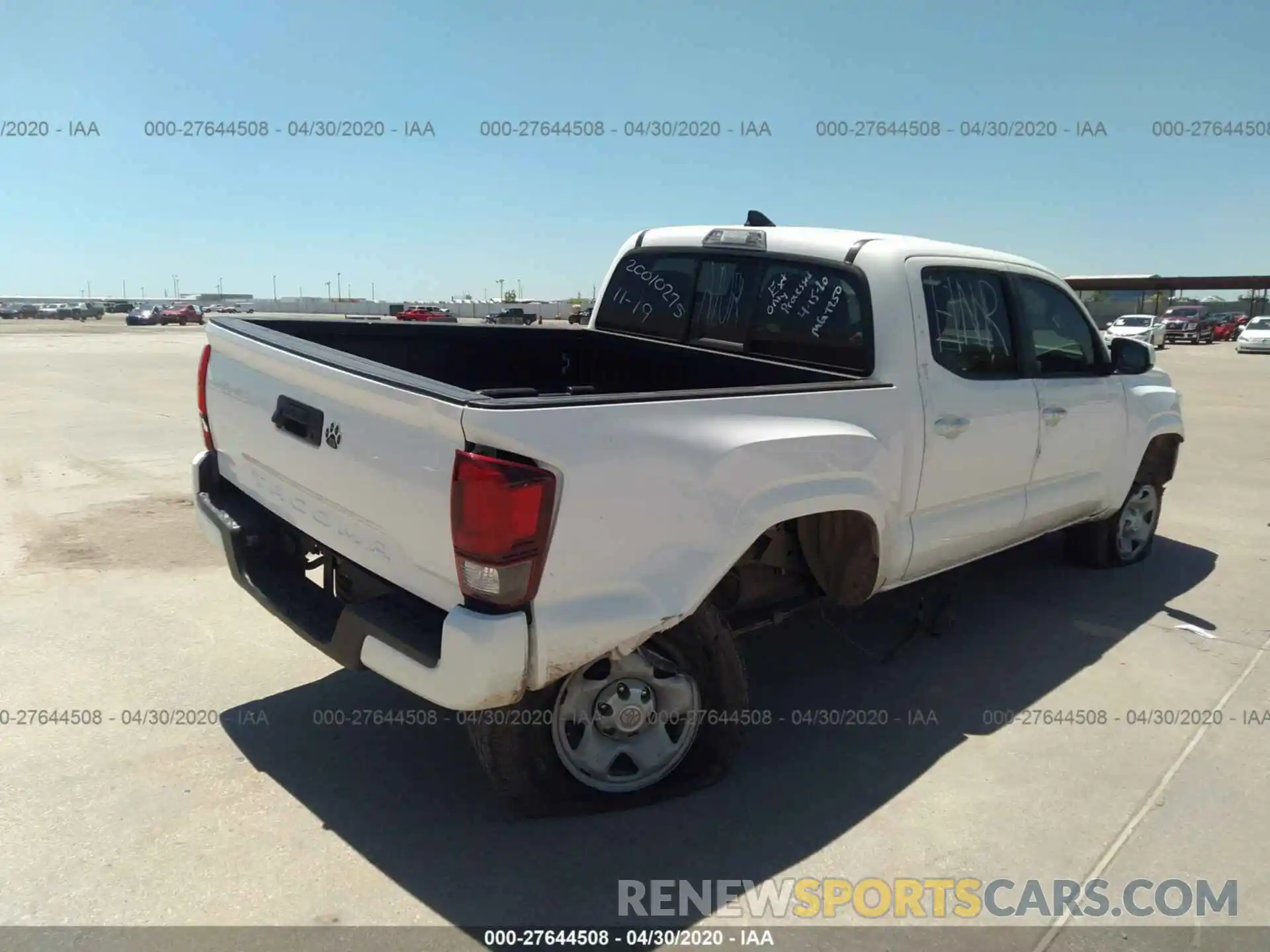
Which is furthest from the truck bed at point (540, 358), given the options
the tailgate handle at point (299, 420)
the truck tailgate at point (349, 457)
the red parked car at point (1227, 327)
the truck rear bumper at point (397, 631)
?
the red parked car at point (1227, 327)

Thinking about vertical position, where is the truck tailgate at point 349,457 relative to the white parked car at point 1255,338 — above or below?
above

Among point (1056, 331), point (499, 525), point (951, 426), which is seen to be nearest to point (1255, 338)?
point (1056, 331)

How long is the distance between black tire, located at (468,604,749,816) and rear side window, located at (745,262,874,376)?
1.35 m

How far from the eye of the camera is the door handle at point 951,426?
12.9 feet

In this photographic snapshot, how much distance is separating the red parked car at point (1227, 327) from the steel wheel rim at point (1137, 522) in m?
47.6

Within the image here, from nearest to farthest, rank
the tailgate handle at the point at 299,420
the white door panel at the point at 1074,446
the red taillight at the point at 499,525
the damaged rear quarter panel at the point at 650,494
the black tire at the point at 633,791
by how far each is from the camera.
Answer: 1. the red taillight at the point at 499,525
2. the damaged rear quarter panel at the point at 650,494
3. the black tire at the point at 633,791
4. the tailgate handle at the point at 299,420
5. the white door panel at the point at 1074,446

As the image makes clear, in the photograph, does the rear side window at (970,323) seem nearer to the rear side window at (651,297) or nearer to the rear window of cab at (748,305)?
the rear window of cab at (748,305)

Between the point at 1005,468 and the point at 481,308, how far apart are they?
311ft

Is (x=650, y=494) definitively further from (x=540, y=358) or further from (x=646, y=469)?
(x=540, y=358)

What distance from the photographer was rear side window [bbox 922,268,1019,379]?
4.07 metres

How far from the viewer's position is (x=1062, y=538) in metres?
6.43

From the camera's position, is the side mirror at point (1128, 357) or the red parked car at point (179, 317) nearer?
the side mirror at point (1128, 357)

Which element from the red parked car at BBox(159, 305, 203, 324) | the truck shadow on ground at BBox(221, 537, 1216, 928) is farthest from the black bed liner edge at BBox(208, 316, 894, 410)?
the red parked car at BBox(159, 305, 203, 324)

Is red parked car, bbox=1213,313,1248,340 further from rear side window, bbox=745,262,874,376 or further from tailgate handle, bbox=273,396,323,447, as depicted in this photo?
Result: tailgate handle, bbox=273,396,323,447
